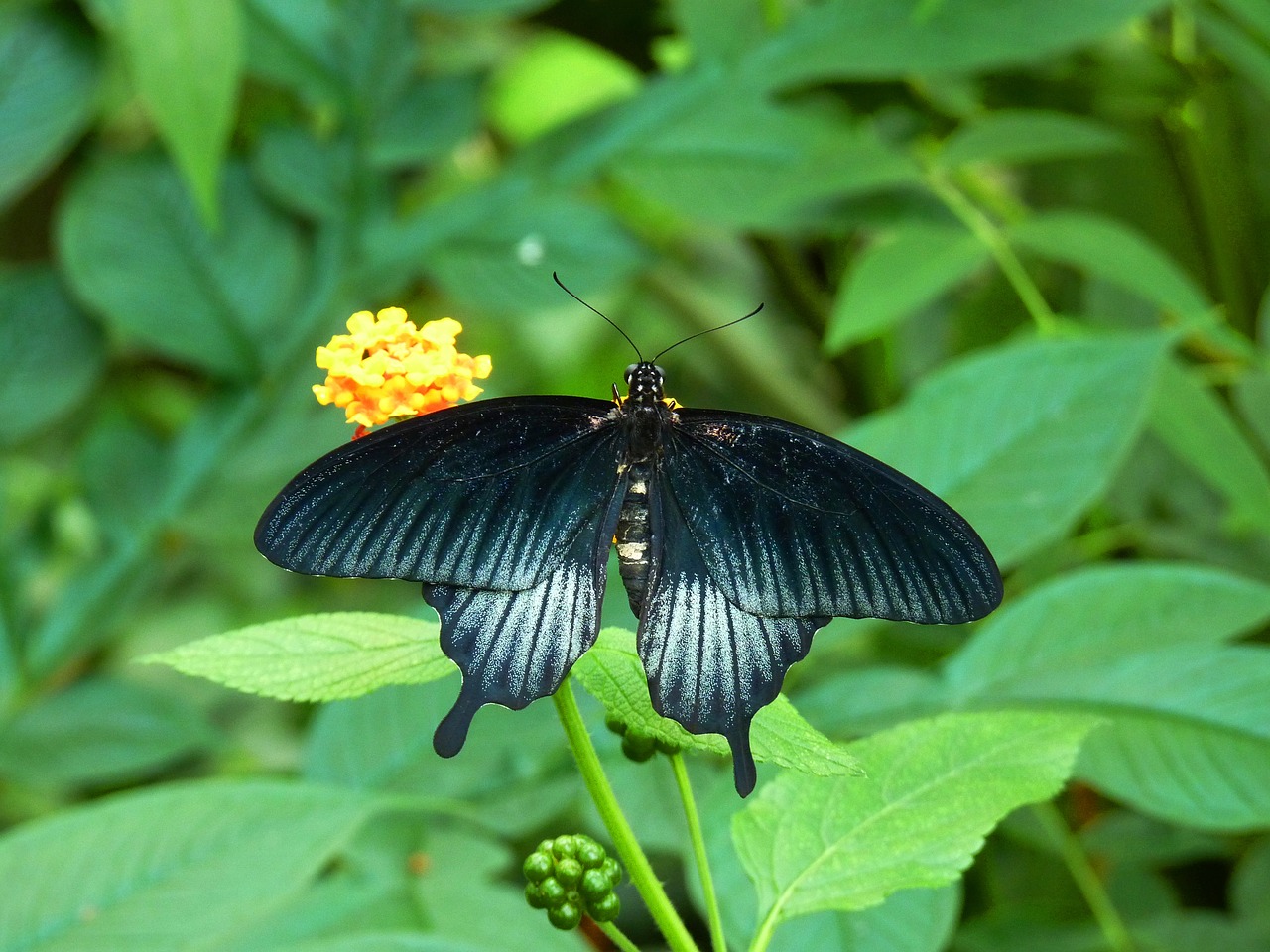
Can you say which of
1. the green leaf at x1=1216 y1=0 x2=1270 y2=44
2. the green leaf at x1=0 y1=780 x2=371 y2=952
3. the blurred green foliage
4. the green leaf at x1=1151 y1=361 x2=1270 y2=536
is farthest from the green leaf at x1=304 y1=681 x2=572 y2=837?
the green leaf at x1=1216 y1=0 x2=1270 y2=44

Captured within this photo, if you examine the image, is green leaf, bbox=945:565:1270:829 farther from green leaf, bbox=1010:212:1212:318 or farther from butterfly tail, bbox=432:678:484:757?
butterfly tail, bbox=432:678:484:757

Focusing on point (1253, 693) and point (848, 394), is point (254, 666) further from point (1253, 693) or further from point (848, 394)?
point (848, 394)

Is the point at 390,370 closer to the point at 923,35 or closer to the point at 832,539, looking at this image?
the point at 832,539

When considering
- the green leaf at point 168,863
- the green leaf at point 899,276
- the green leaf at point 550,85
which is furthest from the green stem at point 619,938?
the green leaf at point 550,85

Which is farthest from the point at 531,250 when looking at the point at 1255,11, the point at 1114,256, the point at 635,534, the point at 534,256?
the point at 635,534

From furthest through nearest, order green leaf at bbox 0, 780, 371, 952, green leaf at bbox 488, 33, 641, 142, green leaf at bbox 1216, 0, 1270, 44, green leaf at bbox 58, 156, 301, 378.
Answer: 1. green leaf at bbox 488, 33, 641, 142
2. green leaf at bbox 58, 156, 301, 378
3. green leaf at bbox 1216, 0, 1270, 44
4. green leaf at bbox 0, 780, 371, 952

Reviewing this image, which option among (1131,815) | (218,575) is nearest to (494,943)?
(1131,815)

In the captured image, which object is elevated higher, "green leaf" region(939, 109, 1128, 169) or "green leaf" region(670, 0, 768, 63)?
"green leaf" region(670, 0, 768, 63)
